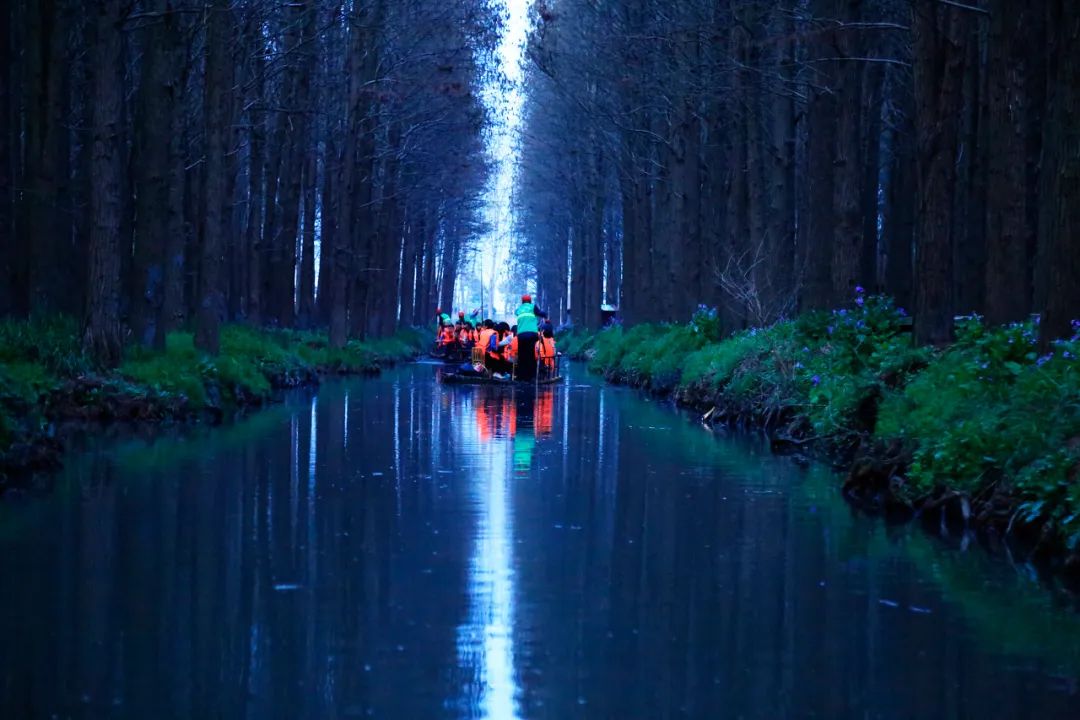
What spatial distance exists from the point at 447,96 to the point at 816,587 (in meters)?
39.9

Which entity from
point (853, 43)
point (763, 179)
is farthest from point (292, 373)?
point (853, 43)

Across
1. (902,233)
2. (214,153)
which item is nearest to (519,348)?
(902,233)

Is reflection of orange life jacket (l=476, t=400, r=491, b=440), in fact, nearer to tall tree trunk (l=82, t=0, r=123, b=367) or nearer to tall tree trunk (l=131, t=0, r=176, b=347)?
tall tree trunk (l=82, t=0, r=123, b=367)

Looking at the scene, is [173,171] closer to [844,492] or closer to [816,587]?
[844,492]

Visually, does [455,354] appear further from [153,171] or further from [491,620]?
[491,620]

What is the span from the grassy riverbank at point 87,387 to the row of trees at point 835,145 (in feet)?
31.7

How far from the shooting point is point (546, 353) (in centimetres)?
3803

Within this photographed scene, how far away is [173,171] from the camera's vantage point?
29.3 metres

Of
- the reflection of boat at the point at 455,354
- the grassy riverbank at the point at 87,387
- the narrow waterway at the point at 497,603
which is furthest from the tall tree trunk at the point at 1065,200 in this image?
the reflection of boat at the point at 455,354

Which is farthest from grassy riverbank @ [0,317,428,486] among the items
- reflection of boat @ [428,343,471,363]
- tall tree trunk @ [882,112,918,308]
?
reflection of boat @ [428,343,471,363]

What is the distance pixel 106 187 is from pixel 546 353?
57.0 feet

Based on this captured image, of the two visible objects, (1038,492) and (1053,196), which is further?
(1053,196)

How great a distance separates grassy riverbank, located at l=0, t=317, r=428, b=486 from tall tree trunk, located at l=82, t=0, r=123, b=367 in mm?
670

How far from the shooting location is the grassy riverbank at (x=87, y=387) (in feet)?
47.2
